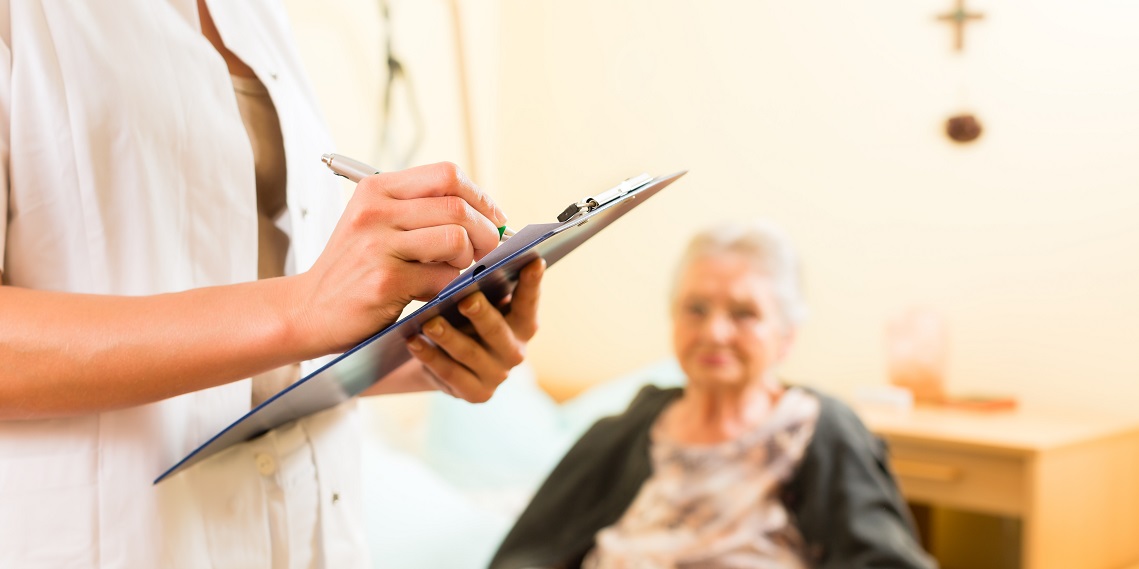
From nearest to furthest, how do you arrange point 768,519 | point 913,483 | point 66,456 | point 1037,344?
point 66,456 → point 768,519 → point 913,483 → point 1037,344

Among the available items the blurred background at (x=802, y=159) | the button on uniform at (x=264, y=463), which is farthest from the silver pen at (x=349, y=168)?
the blurred background at (x=802, y=159)

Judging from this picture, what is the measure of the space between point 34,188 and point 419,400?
6.40 feet

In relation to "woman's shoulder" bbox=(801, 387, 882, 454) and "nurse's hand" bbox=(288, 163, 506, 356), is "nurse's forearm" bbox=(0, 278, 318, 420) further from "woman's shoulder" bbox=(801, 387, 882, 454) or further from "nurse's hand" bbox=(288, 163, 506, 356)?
"woman's shoulder" bbox=(801, 387, 882, 454)

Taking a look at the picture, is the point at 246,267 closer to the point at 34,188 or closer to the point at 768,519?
the point at 34,188

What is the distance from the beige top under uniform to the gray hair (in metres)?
1.44

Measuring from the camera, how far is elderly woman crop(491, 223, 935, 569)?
1845 millimetres

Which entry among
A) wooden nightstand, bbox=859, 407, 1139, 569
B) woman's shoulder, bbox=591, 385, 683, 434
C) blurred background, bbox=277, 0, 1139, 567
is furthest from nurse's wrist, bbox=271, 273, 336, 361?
wooden nightstand, bbox=859, 407, 1139, 569

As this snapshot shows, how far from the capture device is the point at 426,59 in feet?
7.91

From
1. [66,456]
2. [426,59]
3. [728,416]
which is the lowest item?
[728,416]

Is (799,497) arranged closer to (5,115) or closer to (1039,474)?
(1039,474)

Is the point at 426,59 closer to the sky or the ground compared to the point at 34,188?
closer to the sky

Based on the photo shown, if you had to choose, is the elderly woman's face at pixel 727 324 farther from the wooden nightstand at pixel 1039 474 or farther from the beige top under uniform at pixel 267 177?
the beige top under uniform at pixel 267 177

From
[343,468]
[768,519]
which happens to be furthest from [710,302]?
[343,468]

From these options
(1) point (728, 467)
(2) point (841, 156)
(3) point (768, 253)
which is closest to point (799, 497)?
(1) point (728, 467)
